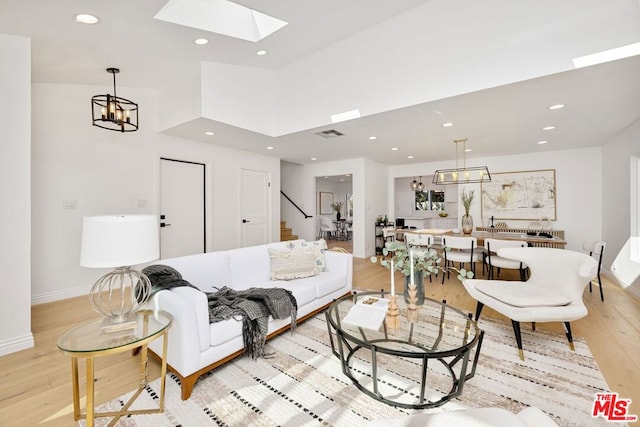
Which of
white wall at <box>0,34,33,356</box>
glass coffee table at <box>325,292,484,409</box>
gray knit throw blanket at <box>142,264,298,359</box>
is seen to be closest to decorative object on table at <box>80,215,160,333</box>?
gray knit throw blanket at <box>142,264,298,359</box>

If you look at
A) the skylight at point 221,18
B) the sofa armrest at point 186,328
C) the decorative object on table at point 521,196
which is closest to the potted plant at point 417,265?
the sofa armrest at point 186,328

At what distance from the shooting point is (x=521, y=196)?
616 centimetres

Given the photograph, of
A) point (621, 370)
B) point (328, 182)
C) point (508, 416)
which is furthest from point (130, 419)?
point (328, 182)

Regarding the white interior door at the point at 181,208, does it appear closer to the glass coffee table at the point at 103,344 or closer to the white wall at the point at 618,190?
the glass coffee table at the point at 103,344

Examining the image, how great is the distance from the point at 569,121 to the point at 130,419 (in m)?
5.64

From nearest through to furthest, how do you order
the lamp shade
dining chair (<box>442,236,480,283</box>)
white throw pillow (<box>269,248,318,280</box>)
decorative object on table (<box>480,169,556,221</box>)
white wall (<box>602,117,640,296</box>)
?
the lamp shade
white throw pillow (<box>269,248,318,280</box>)
white wall (<box>602,117,640,296</box>)
dining chair (<box>442,236,480,283</box>)
decorative object on table (<box>480,169,556,221</box>)

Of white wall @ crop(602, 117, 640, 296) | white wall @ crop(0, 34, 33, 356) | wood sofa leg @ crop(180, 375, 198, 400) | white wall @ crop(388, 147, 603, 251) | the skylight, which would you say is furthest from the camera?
white wall @ crop(388, 147, 603, 251)

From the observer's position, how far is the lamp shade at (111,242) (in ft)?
5.01

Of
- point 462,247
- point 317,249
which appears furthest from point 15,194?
point 462,247

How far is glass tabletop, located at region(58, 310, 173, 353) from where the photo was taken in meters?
1.42

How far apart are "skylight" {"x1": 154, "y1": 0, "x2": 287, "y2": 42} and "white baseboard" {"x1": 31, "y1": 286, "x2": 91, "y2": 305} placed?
141 inches

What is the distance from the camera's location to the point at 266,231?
6.25 m

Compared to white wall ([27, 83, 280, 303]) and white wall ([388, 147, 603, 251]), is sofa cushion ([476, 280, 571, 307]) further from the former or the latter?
white wall ([27, 83, 280, 303])

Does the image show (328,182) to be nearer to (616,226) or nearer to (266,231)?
(266,231)
